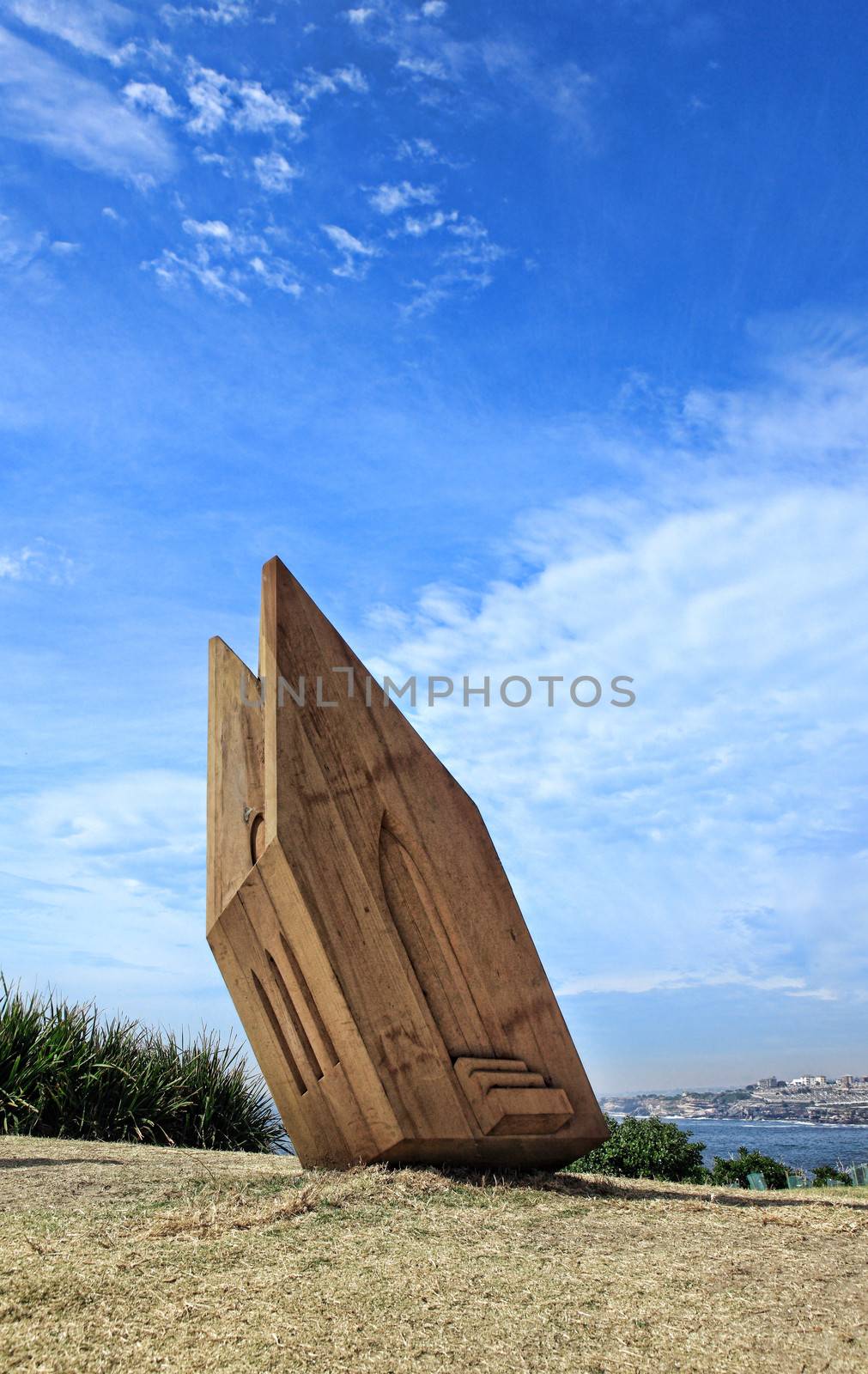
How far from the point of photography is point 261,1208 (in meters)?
5.14

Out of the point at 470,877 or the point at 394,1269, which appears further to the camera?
the point at 470,877

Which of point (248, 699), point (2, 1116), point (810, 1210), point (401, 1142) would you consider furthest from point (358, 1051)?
point (2, 1116)

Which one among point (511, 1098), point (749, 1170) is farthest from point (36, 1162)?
point (749, 1170)

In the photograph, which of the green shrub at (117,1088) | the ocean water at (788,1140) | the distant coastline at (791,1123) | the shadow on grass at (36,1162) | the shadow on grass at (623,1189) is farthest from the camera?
the distant coastline at (791,1123)

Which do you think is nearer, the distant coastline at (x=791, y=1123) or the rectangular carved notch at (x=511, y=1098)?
the rectangular carved notch at (x=511, y=1098)

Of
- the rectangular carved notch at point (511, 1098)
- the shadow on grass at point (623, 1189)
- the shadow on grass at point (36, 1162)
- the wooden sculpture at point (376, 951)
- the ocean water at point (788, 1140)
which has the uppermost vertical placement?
the wooden sculpture at point (376, 951)

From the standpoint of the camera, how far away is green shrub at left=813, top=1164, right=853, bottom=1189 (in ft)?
44.1

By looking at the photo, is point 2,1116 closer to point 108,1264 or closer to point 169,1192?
point 169,1192

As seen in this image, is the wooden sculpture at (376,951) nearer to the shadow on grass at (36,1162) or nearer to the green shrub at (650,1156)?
the shadow on grass at (36,1162)

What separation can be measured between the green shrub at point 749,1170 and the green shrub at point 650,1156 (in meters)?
0.66

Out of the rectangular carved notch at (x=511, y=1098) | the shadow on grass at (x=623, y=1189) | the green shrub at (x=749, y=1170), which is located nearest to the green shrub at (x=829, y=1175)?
the green shrub at (x=749, y=1170)

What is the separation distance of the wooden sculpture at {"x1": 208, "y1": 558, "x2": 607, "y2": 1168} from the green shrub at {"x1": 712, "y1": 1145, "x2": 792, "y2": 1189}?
24.1 feet

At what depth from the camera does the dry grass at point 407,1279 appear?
12.1ft

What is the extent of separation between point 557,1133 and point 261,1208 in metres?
1.96
